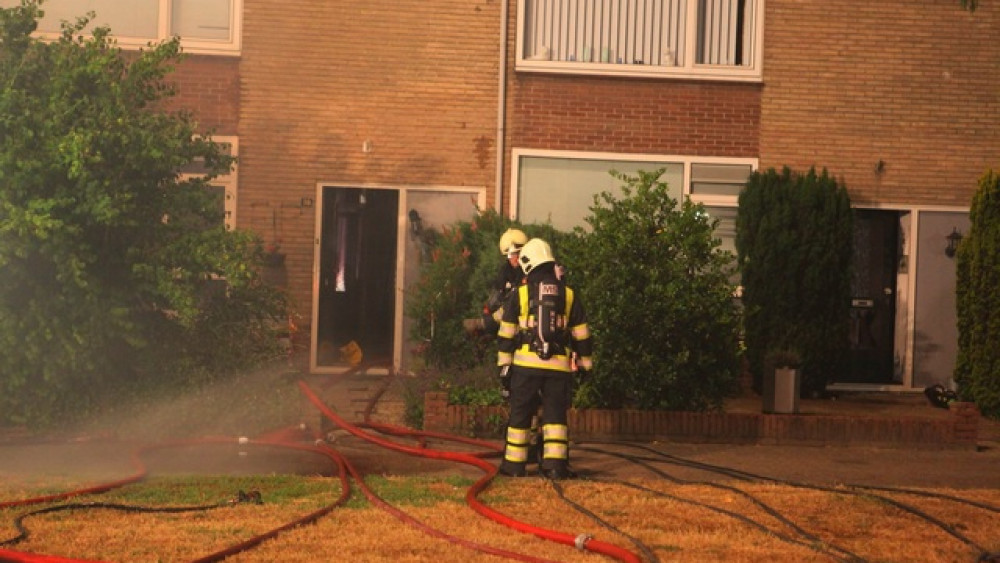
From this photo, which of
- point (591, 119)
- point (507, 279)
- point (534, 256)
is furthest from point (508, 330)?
point (591, 119)

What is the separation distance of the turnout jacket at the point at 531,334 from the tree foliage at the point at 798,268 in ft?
20.5

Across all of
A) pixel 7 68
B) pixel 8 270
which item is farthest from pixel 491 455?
pixel 7 68

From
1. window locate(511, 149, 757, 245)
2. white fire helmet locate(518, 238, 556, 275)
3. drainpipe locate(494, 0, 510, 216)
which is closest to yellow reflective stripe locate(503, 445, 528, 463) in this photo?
white fire helmet locate(518, 238, 556, 275)

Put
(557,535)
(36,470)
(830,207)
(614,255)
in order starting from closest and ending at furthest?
(557,535) < (36,470) < (614,255) < (830,207)

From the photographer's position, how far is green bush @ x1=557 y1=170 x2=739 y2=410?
13016 millimetres

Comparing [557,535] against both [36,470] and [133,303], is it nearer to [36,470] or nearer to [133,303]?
[36,470]

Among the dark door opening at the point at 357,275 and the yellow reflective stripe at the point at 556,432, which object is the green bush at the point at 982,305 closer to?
the dark door opening at the point at 357,275

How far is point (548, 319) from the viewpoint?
34.5 feet

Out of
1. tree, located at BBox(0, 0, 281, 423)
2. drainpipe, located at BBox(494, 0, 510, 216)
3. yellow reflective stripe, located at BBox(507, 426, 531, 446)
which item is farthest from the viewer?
drainpipe, located at BBox(494, 0, 510, 216)

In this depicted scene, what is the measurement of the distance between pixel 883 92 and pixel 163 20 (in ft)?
27.4

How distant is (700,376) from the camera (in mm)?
13266

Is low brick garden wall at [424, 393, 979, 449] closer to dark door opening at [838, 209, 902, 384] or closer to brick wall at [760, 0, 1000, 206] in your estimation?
dark door opening at [838, 209, 902, 384]

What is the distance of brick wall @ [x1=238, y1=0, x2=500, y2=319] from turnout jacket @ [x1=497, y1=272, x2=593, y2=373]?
6.57m

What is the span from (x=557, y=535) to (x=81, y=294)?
19.7ft
